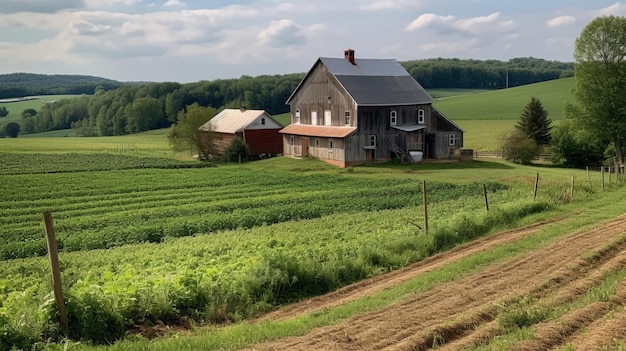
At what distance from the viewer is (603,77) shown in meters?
44.5

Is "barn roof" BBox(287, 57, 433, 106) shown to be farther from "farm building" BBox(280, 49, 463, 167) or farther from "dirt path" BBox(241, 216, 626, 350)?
"dirt path" BBox(241, 216, 626, 350)

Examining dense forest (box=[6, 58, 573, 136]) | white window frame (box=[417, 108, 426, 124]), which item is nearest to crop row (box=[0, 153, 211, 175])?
white window frame (box=[417, 108, 426, 124])

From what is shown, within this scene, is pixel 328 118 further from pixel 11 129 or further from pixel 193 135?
pixel 11 129

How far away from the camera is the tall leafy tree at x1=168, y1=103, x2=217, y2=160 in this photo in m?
61.6

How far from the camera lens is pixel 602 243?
14570 mm

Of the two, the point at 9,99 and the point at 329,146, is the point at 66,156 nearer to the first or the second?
the point at 329,146

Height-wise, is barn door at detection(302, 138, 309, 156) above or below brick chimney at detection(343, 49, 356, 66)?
below

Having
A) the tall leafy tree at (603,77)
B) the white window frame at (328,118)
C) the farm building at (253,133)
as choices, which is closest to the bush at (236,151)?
the farm building at (253,133)

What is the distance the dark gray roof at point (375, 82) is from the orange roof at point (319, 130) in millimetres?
2867

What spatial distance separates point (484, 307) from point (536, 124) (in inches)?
2109

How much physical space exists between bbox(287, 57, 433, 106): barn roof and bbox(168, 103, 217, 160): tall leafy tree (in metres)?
15.4

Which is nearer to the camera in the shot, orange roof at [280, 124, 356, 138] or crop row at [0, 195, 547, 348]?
crop row at [0, 195, 547, 348]

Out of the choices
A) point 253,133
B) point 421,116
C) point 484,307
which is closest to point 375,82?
point 421,116

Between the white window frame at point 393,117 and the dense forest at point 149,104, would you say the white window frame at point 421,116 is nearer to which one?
the white window frame at point 393,117
